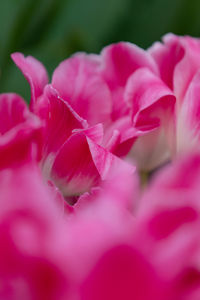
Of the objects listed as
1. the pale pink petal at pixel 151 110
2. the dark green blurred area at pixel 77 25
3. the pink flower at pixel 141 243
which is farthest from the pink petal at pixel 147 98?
the dark green blurred area at pixel 77 25

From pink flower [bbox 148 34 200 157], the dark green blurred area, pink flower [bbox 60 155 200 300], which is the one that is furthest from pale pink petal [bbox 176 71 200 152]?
the dark green blurred area

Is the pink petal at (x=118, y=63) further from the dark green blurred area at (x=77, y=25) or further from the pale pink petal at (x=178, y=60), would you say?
the dark green blurred area at (x=77, y=25)

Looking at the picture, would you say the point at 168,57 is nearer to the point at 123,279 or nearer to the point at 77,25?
the point at 123,279

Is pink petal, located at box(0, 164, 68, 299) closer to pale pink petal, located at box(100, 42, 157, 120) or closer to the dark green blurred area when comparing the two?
pale pink petal, located at box(100, 42, 157, 120)

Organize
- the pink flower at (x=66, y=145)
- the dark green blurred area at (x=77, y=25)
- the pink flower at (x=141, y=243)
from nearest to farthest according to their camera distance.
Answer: the pink flower at (x=141, y=243)
the pink flower at (x=66, y=145)
the dark green blurred area at (x=77, y=25)

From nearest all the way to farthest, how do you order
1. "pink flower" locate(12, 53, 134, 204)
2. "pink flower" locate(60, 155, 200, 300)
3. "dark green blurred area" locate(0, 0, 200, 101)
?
"pink flower" locate(60, 155, 200, 300) < "pink flower" locate(12, 53, 134, 204) < "dark green blurred area" locate(0, 0, 200, 101)

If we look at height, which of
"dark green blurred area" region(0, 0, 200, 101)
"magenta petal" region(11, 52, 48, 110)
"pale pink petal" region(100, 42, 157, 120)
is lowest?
"dark green blurred area" region(0, 0, 200, 101)

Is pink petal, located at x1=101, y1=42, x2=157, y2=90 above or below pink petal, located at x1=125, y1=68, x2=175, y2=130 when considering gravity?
above

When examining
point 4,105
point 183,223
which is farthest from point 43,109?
point 183,223

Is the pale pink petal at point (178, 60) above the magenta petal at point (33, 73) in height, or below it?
below

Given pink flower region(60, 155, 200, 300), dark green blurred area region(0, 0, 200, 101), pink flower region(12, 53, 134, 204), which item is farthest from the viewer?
dark green blurred area region(0, 0, 200, 101)
